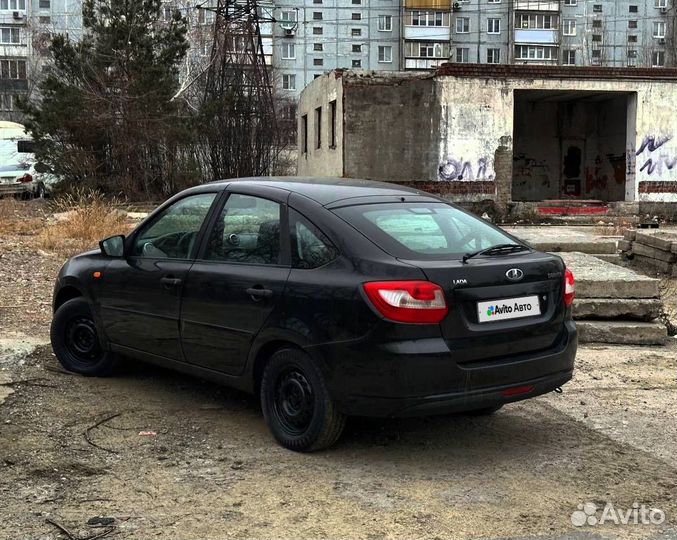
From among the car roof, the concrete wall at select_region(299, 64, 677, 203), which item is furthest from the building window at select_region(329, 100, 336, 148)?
the car roof

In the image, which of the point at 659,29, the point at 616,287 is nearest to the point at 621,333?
Result: the point at 616,287

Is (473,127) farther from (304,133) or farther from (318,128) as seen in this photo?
(304,133)

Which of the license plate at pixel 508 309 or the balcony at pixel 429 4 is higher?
the balcony at pixel 429 4

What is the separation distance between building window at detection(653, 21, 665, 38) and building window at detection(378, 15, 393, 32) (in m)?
29.0

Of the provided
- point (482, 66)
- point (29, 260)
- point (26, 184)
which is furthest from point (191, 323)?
point (26, 184)

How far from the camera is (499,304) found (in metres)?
4.07

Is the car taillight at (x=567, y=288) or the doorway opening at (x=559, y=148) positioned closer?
→ the car taillight at (x=567, y=288)

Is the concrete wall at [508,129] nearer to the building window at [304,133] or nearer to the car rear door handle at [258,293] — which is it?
the building window at [304,133]

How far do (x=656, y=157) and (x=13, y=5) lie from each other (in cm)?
6648

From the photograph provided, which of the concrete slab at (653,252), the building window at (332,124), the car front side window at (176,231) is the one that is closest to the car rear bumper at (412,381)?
the car front side window at (176,231)

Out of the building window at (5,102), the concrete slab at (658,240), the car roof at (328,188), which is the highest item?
the building window at (5,102)

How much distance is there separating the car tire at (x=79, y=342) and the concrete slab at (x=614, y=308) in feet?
15.3

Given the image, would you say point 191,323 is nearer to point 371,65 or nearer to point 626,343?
point 626,343

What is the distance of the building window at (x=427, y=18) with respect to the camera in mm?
72750
